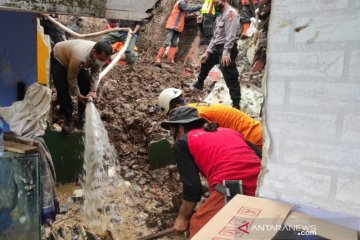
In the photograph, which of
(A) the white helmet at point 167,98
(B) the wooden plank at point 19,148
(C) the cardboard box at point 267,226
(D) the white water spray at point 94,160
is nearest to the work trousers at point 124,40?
(D) the white water spray at point 94,160

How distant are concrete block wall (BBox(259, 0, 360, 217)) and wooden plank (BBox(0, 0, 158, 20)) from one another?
1561 millimetres

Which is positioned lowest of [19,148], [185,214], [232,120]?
[185,214]

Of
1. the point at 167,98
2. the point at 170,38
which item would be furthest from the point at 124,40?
the point at 167,98

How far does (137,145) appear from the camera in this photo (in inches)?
243

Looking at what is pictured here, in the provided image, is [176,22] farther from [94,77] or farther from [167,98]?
[167,98]

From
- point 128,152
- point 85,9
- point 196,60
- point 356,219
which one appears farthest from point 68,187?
point 196,60

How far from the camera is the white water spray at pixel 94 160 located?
519 cm

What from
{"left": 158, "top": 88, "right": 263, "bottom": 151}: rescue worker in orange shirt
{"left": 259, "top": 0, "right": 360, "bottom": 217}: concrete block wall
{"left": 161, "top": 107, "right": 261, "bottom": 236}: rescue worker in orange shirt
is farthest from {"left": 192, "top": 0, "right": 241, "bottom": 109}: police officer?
{"left": 259, "top": 0, "right": 360, "bottom": 217}: concrete block wall

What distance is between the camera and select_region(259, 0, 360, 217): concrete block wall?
5.35 ft

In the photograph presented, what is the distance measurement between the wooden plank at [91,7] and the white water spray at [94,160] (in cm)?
265

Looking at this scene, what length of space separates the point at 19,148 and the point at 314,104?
8.88ft

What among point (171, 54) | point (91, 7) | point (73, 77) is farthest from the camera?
point (171, 54)

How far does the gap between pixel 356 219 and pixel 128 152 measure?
460 centimetres

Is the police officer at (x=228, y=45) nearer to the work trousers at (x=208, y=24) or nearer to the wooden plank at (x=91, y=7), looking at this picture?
the work trousers at (x=208, y=24)
